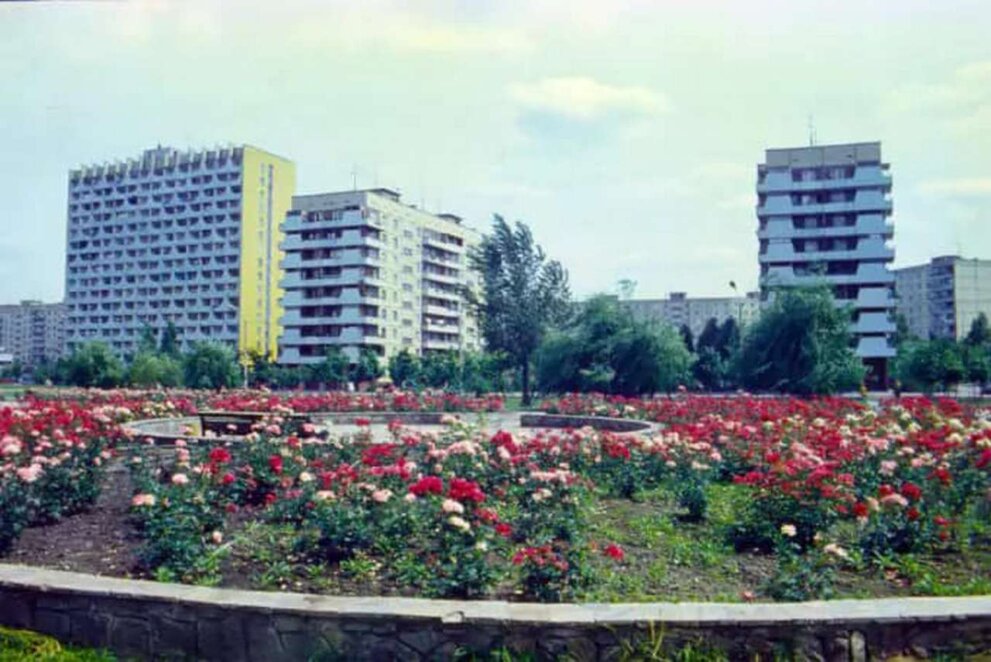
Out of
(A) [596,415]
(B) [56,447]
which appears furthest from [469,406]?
(B) [56,447]

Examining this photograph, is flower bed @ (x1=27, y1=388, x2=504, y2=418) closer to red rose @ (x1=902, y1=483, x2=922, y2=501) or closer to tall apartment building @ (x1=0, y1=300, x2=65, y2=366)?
red rose @ (x1=902, y1=483, x2=922, y2=501)

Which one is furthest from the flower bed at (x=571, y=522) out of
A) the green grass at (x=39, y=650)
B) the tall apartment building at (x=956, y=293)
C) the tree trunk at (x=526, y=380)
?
the tall apartment building at (x=956, y=293)

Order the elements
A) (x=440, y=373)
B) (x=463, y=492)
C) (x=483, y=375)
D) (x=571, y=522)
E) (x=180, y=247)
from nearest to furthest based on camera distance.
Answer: (x=463, y=492) → (x=571, y=522) → (x=483, y=375) → (x=440, y=373) → (x=180, y=247)

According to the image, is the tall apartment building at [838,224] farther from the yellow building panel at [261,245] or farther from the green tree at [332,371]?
the yellow building panel at [261,245]

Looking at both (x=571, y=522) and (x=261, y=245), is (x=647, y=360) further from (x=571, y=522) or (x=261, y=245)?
(x=261, y=245)

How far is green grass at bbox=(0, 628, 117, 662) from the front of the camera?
4840 mm

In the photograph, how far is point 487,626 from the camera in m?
A: 4.55

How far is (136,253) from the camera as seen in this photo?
10850 centimetres

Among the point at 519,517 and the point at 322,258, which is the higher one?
the point at 322,258

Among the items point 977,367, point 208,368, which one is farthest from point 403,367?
point 977,367

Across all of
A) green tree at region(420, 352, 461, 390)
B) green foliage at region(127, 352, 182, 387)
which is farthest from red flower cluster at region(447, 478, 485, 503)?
green tree at region(420, 352, 461, 390)

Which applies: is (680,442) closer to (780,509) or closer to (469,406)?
(780,509)

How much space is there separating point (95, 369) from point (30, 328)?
14688 cm

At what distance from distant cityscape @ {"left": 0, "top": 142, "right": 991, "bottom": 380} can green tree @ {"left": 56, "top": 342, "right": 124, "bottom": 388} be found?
28.2 m
